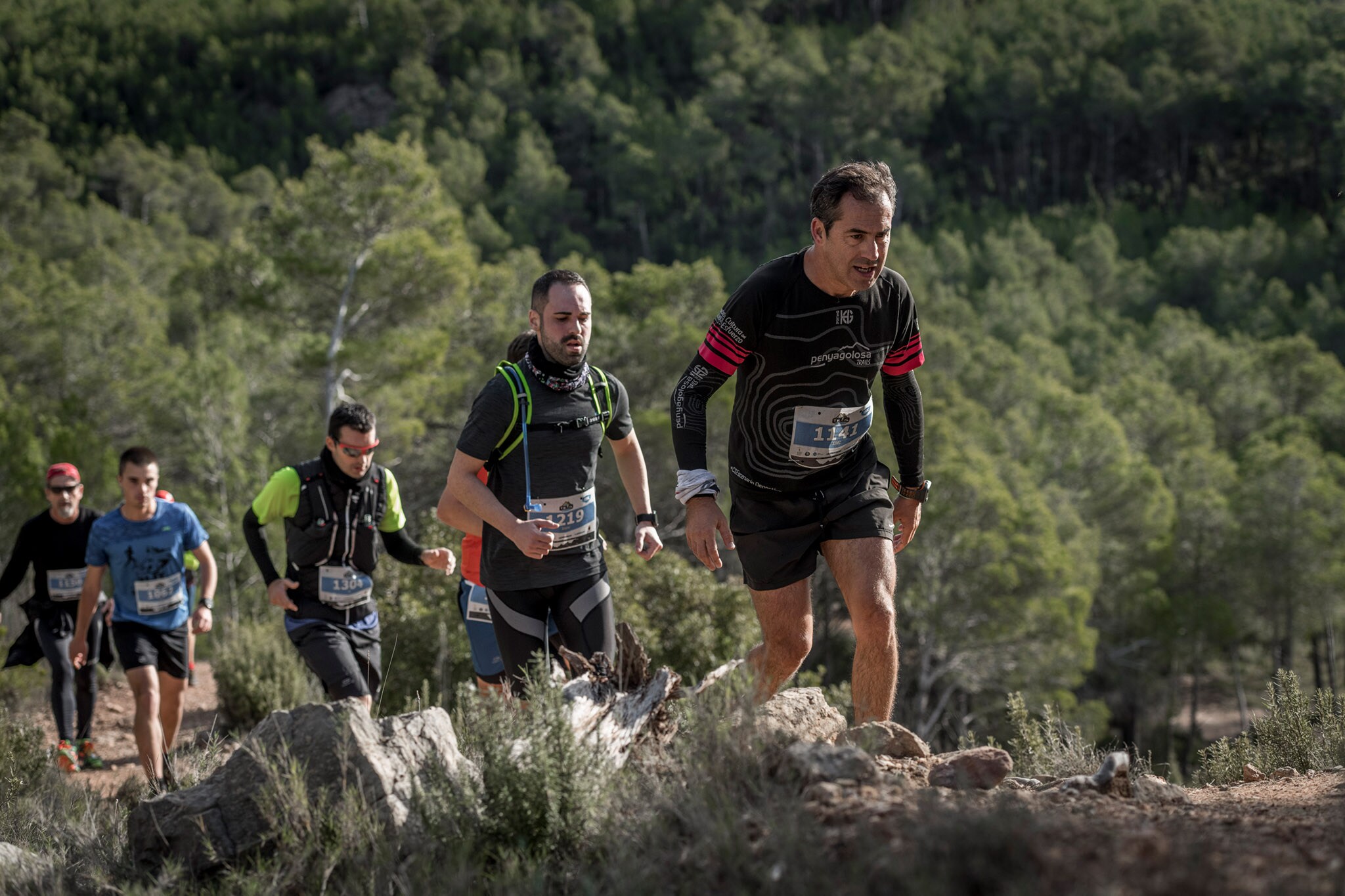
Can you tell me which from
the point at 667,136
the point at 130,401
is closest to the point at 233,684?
the point at 130,401

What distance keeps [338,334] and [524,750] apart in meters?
22.5

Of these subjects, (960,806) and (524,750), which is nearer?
(960,806)

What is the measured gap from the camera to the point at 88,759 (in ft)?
24.0

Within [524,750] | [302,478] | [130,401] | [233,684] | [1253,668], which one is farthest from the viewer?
[1253,668]

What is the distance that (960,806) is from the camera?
2582 mm

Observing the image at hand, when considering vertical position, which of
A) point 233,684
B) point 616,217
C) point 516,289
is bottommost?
point 233,684

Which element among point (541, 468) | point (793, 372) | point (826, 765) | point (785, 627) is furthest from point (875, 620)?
point (541, 468)

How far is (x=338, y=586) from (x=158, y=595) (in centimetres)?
102

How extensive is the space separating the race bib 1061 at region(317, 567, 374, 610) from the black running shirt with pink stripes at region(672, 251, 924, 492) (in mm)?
1962

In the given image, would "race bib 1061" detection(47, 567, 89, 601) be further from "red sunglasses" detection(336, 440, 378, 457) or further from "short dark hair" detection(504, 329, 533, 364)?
"short dark hair" detection(504, 329, 533, 364)

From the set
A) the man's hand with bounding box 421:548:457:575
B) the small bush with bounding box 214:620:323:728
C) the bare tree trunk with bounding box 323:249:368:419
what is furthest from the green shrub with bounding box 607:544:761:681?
the bare tree trunk with bounding box 323:249:368:419

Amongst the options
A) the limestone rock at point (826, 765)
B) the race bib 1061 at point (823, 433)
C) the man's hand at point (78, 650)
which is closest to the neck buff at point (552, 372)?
the race bib 1061 at point (823, 433)

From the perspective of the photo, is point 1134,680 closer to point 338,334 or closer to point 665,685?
point 338,334

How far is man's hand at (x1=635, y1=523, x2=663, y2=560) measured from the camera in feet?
Result: 13.3
